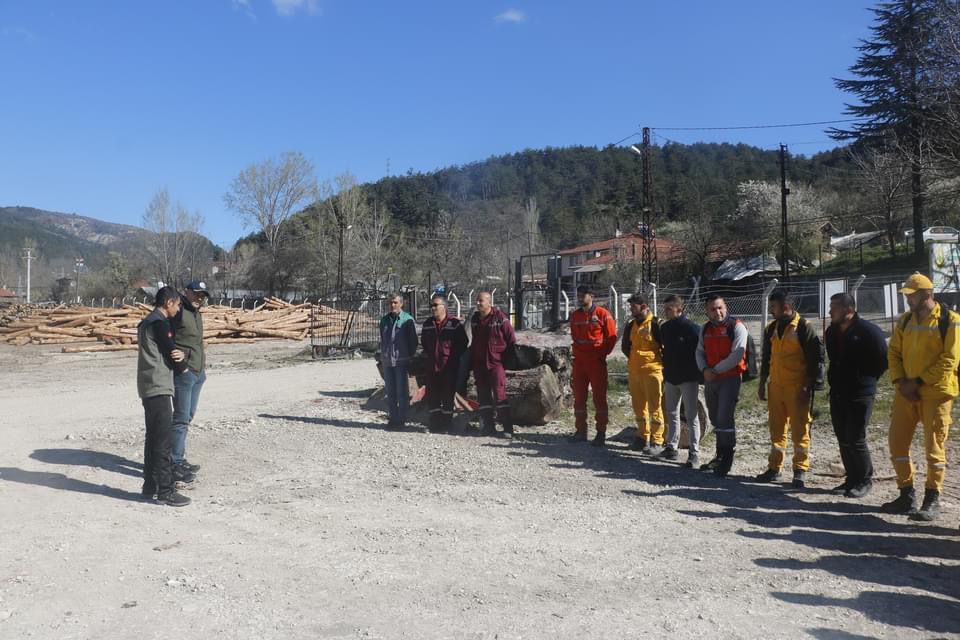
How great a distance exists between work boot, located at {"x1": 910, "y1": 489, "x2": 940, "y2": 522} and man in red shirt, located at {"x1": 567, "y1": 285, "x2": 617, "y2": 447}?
3.47 m

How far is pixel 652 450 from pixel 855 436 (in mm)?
2235

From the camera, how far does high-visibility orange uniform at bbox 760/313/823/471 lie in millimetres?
6660

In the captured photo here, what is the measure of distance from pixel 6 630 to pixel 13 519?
220 cm

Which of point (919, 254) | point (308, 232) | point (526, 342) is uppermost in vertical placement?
point (308, 232)

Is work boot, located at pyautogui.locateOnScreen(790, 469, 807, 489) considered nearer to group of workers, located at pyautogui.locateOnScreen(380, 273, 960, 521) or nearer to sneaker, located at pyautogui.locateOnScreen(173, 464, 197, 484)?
group of workers, located at pyautogui.locateOnScreen(380, 273, 960, 521)

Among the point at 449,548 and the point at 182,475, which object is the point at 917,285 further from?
the point at 182,475

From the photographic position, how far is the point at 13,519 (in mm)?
5535

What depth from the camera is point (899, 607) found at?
13.2ft

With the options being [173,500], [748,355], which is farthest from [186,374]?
[748,355]

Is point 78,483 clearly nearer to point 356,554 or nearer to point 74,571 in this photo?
point 74,571

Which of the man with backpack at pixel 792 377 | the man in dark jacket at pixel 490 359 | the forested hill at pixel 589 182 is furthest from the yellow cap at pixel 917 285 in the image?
the forested hill at pixel 589 182

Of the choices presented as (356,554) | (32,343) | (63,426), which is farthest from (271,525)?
(32,343)

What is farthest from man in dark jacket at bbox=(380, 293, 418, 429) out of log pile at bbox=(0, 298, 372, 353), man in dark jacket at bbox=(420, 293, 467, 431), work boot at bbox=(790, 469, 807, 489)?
log pile at bbox=(0, 298, 372, 353)

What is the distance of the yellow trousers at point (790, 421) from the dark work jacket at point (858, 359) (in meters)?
0.36
